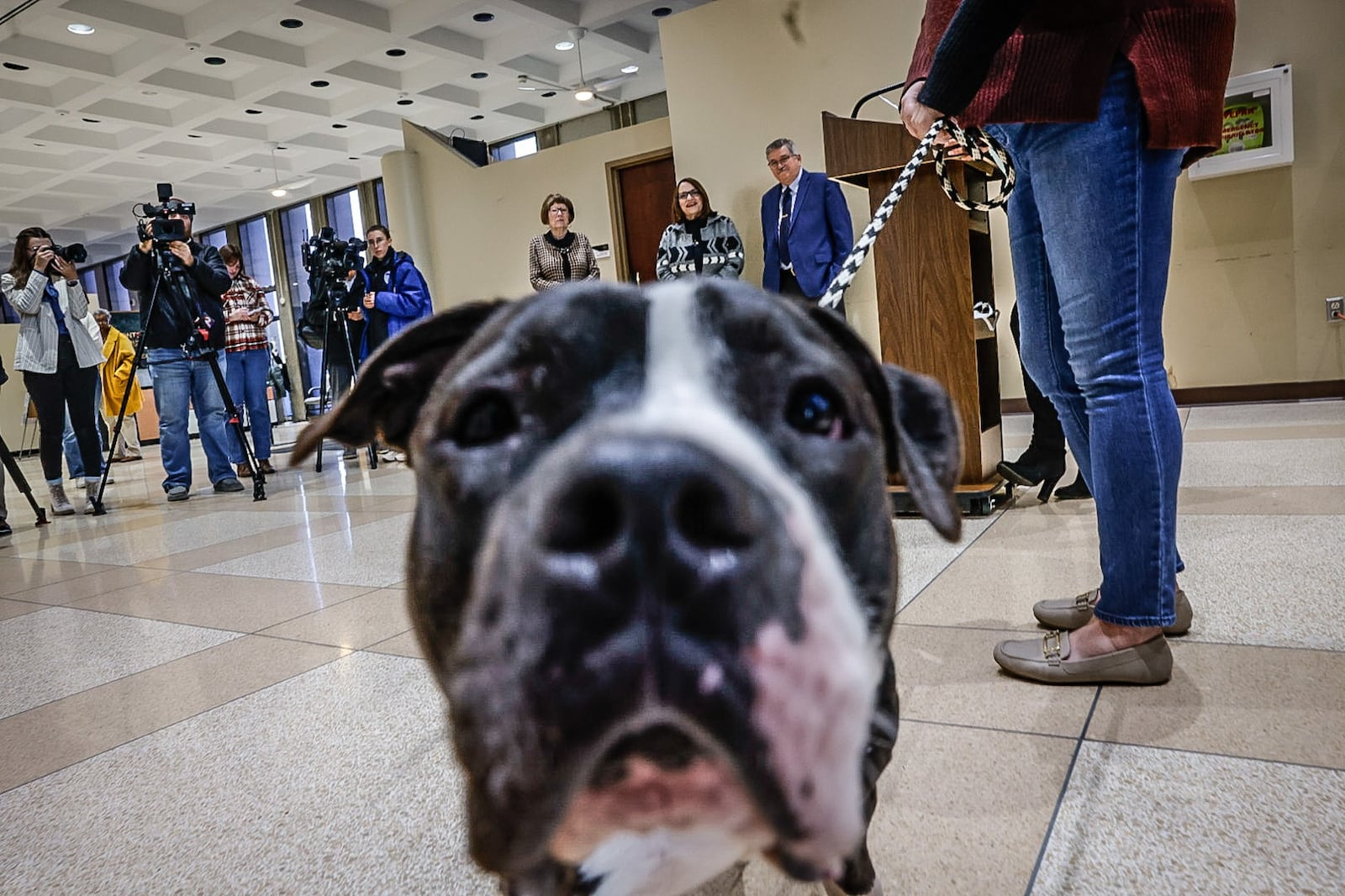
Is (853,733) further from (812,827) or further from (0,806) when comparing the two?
(0,806)

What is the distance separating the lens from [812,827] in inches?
24.5

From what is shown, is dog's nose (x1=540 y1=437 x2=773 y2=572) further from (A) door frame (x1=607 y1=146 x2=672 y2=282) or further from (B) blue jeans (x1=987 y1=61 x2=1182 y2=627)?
(A) door frame (x1=607 y1=146 x2=672 y2=282)

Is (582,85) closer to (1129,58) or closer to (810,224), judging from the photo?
(810,224)

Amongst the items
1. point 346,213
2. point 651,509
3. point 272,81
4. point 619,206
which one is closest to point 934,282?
point 651,509

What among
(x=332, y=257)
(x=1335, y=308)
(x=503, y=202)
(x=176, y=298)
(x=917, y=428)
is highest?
(x=503, y=202)

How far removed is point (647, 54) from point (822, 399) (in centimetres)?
1069

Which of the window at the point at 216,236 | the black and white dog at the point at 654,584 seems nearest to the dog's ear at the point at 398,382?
the black and white dog at the point at 654,584

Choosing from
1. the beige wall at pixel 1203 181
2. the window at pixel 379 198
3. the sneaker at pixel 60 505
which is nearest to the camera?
the beige wall at pixel 1203 181

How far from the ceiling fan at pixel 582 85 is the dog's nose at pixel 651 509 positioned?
10213mm

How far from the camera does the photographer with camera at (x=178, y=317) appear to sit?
537cm

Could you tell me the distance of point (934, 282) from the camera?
11.2ft

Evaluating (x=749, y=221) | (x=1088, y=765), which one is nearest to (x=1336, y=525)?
(x=1088, y=765)

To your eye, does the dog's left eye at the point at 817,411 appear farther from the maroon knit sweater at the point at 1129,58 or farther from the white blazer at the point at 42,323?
the white blazer at the point at 42,323

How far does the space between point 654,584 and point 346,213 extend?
647 inches
